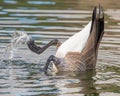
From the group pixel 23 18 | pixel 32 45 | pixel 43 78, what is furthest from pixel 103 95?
pixel 23 18

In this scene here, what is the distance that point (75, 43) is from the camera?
10.8 metres

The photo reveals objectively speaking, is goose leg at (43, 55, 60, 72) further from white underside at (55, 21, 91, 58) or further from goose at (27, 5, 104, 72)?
white underside at (55, 21, 91, 58)

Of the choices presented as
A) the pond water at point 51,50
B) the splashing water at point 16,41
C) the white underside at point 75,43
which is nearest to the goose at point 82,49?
the white underside at point 75,43

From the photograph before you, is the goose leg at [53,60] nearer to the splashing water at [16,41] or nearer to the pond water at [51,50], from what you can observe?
the pond water at [51,50]

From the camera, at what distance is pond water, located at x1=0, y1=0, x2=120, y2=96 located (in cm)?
965

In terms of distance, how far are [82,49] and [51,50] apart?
1.74 meters

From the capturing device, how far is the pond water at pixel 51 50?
380 inches

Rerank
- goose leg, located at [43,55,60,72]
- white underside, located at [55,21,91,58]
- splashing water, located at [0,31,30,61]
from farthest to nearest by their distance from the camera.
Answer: splashing water, located at [0,31,30,61] → goose leg, located at [43,55,60,72] → white underside, located at [55,21,91,58]

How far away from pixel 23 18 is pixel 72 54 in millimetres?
5001

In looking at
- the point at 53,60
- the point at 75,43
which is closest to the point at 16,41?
the point at 53,60

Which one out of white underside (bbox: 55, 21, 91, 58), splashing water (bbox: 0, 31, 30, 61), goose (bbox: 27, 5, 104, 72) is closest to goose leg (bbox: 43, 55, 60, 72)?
goose (bbox: 27, 5, 104, 72)

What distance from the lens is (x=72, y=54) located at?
1088 cm

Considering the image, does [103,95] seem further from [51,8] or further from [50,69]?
[51,8]

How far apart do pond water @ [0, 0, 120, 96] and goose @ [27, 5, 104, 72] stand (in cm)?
20
